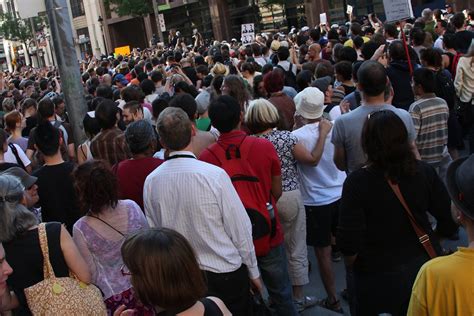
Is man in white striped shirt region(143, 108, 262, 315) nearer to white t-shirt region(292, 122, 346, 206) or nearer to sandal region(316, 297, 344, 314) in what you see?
white t-shirt region(292, 122, 346, 206)

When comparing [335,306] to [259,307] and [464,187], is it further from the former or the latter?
[464,187]

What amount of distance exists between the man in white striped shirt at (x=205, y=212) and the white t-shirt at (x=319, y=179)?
1564mm

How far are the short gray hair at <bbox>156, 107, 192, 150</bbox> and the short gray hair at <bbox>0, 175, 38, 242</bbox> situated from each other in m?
0.95

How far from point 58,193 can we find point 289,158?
6.42ft

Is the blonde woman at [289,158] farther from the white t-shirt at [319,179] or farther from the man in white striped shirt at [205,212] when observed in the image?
the man in white striped shirt at [205,212]

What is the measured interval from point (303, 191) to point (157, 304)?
126 inches

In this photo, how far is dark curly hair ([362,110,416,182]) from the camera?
337 centimetres

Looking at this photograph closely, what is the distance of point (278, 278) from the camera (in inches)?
181

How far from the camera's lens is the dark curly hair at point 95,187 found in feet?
13.0

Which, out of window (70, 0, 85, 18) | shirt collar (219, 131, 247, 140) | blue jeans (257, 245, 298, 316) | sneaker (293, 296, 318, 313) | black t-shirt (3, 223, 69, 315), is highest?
window (70, 0, 85, 18)

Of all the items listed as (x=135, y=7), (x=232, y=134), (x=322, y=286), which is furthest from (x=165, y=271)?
(x=135, y=7)

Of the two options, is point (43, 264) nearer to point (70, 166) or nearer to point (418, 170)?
point (70, 166)

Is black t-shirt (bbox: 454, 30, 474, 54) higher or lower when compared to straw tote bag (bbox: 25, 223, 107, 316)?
higher

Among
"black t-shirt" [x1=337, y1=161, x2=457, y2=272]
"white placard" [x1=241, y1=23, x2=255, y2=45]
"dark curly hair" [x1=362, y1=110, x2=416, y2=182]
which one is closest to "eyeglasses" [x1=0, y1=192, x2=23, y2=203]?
"black t-shirt" [x1=337, y1=161, x2=457, y2=272]
